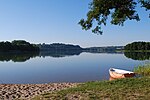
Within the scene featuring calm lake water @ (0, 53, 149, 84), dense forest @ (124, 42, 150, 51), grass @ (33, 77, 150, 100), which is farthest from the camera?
dense forest @ (124, 42, 150, 51)

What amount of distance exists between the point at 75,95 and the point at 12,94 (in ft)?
14.5

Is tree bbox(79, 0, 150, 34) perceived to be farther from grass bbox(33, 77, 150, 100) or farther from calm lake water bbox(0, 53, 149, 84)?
calm lake water bbox(0, 53, 149, 84)

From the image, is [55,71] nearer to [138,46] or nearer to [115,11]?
[115,11]

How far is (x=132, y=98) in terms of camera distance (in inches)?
513

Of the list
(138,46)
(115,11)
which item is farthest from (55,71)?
(138,46)

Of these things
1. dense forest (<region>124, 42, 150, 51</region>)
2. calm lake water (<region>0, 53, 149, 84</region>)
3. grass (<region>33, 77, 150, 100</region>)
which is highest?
dense forest (<region>124, 42, 150, 51</region>)

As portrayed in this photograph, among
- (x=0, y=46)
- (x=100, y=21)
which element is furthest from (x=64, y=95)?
(x=0, y=46)

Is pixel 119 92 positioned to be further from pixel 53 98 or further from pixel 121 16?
pixel 121 16

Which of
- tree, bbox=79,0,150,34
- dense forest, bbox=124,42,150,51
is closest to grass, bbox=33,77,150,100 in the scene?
tree, bbox=79,0,150,34

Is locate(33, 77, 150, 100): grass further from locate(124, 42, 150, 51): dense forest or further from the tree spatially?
locate(124, 42, 150, 51): dense forest

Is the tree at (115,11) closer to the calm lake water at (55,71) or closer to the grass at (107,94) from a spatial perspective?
the grass at (107,94)

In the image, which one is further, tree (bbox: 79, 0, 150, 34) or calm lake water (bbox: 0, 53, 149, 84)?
Answer: calm lake water (bbox: 0, 53, 149, 84)

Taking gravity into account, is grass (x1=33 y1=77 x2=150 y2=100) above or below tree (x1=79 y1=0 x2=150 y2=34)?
below

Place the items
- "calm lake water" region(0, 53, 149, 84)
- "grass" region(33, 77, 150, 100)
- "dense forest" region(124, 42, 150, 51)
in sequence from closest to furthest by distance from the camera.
Result: "grass" region(33, 77, 150, 100) → "calm lake water" region(0, 53, 149, 84) → "dense forest" region(124, 42, 150, 51)
